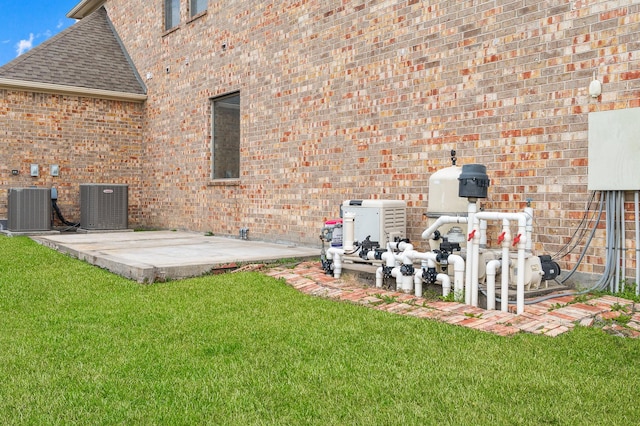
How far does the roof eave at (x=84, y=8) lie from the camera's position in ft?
58.4

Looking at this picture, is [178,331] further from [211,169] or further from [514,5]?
[211,169]

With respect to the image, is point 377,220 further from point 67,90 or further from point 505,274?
point 67,90

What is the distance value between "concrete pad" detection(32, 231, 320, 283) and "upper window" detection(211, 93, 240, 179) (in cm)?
144

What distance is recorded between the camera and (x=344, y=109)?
854 centimetres

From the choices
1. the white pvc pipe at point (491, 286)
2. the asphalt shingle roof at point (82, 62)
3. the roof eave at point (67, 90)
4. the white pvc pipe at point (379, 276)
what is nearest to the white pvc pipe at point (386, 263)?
the white pvc pipe at point (379, 276)

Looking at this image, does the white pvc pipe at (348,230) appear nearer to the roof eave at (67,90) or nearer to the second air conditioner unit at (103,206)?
the second air conditioner unit at (103,206)

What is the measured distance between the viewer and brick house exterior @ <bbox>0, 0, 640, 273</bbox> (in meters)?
5.89

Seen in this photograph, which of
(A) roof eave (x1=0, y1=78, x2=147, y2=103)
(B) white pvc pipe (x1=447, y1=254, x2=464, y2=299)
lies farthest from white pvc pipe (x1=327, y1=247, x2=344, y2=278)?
(A) roof eave (x1=0, y1=78, x2=147, y2=103)

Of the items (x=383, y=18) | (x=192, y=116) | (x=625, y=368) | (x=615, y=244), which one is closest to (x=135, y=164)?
(x=192, y=116)

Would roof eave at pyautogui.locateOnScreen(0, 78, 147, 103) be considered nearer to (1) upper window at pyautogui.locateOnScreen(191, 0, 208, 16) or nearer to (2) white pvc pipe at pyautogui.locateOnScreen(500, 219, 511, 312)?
(1) upper window at pyautogui.locateOnScreen(191, 0, 208, 16)

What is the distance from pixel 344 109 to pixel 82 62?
30.1 feet

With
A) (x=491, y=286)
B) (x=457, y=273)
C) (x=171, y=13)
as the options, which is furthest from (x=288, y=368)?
(x=171, y=13)

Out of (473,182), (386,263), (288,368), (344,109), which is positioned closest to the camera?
(288,368)

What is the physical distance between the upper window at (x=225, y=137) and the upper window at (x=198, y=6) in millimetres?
2135
